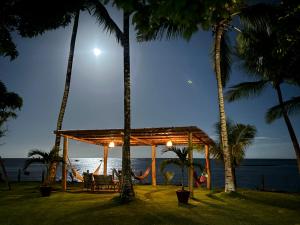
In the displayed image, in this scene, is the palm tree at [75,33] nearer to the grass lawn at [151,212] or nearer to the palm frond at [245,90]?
the grass lawn at [151,212]

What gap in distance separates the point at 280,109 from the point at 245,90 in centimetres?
212

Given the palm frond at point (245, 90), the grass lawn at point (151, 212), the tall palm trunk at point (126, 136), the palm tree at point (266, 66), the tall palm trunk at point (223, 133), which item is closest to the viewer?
the grass lawn at point (151, 212)

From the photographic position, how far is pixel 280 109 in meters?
14.7

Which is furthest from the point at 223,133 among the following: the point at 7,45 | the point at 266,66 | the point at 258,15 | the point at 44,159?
the point at 7,45

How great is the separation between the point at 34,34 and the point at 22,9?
1111mm

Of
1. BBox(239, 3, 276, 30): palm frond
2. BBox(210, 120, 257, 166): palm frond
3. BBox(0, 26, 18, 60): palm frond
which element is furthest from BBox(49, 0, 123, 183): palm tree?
BBox(210, 120, 257, 166): palm frond

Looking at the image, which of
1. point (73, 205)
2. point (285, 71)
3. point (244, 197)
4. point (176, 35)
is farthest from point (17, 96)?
point (285, 71)

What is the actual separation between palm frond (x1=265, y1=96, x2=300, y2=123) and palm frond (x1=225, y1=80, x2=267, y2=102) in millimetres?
1279

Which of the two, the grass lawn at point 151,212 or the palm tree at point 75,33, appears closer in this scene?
the grass lawn at point 151,212

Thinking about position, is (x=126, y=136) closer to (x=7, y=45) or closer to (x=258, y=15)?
(x=7, y=45)

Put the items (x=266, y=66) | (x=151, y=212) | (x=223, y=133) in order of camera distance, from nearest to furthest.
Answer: (x=151, y=212), (x=223, y=133), (x=266, y=66)

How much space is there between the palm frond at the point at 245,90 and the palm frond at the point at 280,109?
1.28 m

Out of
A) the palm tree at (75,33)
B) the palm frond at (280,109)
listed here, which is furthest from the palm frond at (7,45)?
the palm frond at (280,109)

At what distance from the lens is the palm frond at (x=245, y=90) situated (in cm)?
1492
